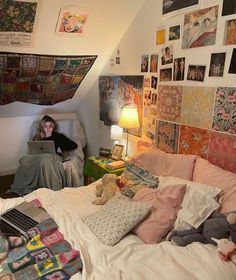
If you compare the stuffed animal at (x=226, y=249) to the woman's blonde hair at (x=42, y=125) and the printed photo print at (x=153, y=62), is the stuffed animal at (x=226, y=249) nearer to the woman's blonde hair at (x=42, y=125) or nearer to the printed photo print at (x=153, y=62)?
the printed photo print at (x=153, y=62)

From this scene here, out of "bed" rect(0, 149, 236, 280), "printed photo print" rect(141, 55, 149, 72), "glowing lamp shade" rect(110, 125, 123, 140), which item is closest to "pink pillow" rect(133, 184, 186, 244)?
"bed" rect(0, 149, 236, 280)

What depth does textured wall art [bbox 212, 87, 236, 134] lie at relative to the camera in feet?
6.08

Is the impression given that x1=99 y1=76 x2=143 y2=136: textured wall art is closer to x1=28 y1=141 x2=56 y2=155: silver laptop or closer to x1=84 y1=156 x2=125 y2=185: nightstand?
x1=84 y1=156 x2=125 y2=185: nightstand

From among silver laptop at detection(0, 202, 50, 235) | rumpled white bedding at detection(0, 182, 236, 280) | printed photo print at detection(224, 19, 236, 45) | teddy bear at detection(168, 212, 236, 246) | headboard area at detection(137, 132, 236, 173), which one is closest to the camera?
rumpled white bedding at detection(0, 182, 236, 280)

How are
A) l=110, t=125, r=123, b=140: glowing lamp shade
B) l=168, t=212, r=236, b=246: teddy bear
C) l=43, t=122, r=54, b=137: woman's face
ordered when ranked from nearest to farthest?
1. l=168, t=212, r=236, b=246: teddy bear
2. l=110, t=125, r=123, b=140: glowing lamp shade
3. l=43, t=122, r=54, b=137: woman's face

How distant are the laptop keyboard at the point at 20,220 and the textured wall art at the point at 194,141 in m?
1.28

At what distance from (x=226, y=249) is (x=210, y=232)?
16cm

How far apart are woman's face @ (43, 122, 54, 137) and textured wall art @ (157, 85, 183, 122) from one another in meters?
1.56

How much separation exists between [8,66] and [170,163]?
6.14 feet

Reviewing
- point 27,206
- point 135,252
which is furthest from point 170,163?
point 27,206

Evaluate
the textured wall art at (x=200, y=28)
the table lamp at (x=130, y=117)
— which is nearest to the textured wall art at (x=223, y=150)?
the textured wall art at (x=200, y=28)

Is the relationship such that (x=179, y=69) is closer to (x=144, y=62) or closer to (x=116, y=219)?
(x=144, y=62)

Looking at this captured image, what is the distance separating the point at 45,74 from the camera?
3.03 metres

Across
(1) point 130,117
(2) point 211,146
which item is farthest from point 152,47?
(2) point 211,146
